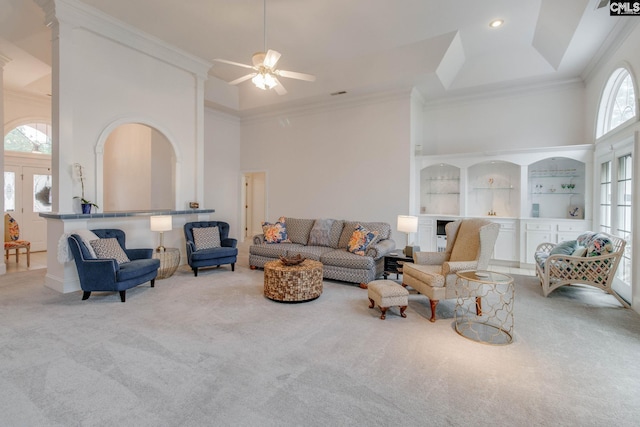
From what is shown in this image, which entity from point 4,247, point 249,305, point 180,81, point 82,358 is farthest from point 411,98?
point 4,247

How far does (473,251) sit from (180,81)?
5.66 metres

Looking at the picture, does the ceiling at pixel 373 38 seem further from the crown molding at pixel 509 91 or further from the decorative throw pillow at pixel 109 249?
the decorative throw pillow at pixel 109 249

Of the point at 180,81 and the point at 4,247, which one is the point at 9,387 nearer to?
the point at 4,247

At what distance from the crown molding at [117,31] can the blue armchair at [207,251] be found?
9.63 feet

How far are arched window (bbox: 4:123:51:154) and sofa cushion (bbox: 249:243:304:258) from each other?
6.06m

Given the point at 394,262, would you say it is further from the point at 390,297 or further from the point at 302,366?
the point at 302,366

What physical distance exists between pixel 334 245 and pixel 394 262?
1.24m

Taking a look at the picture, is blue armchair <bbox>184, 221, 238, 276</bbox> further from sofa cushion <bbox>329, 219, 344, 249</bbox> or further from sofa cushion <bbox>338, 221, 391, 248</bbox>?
sofa cushion <bbox>338, 221, 391, 248</bbox>

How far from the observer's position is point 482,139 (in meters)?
6.73

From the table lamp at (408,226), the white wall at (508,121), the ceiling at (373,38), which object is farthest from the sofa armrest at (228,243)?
the white wall at (508,121)

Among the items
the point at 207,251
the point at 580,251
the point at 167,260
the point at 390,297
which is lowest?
the point at 390,297

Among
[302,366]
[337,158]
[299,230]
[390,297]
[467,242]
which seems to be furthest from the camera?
A: [337,158]

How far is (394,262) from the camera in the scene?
15.7 ft

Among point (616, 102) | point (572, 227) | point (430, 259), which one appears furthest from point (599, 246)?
point (616, 102)
